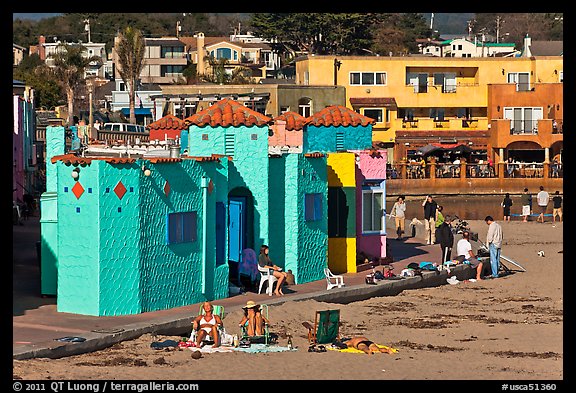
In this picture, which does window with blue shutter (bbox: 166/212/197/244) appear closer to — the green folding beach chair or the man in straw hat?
the man in straw hat

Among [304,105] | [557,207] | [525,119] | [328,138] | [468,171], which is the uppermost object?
[304,105]

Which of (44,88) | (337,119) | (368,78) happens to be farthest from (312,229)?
(44,88)

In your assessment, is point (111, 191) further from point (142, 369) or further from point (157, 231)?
point (142, 369)

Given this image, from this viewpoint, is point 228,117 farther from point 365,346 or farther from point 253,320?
point 365,346

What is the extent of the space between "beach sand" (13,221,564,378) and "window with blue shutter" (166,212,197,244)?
1970 millimetres

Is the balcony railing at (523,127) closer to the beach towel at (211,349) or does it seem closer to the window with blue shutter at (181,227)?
the window with blue shutter at (181,227)

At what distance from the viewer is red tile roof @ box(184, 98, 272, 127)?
29609 mm

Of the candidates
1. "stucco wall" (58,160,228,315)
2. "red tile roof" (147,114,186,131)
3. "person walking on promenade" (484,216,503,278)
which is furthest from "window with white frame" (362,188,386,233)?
"stucco wall" (58,160,228,315)

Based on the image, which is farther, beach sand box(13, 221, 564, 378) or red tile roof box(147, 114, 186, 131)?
red tile roof box(147, 114, 186, 131)

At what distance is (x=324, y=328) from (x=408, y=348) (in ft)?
4.72

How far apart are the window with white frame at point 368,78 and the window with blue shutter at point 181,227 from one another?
50886 mm

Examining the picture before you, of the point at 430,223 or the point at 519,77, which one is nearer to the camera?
the point at 430,223

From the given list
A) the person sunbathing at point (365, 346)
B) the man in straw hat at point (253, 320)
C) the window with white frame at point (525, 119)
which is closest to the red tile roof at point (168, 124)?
the man in straw hat at point (253, 320)

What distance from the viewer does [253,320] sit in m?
23.4
